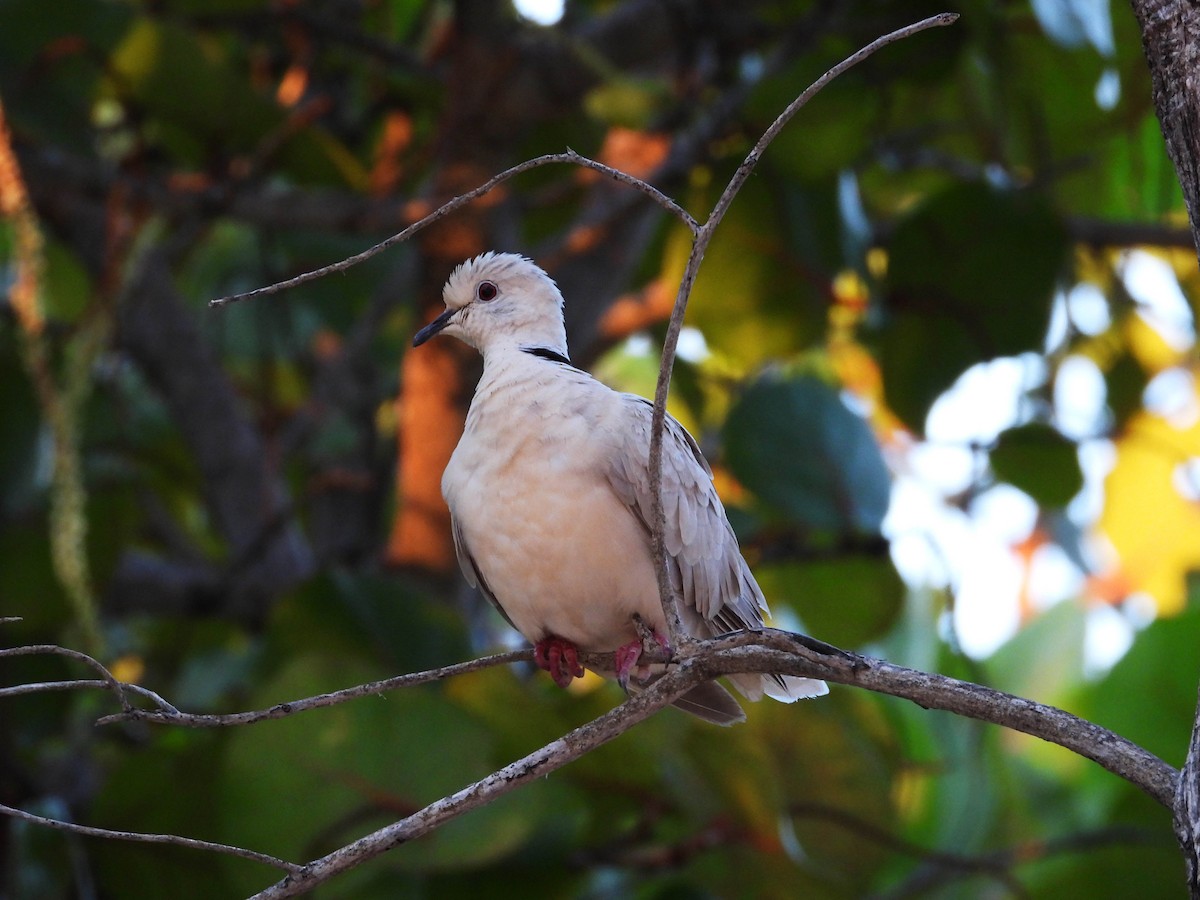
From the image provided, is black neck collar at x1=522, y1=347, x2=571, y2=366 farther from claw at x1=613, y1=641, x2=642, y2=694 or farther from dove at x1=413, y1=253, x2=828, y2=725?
claw at x1=613, y1=641, x2=642, y2=694

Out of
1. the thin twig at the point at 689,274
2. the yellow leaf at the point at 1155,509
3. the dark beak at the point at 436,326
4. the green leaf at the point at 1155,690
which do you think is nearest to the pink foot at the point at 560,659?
the dark beak at the point at 436,326

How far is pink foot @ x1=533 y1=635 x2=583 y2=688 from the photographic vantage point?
2.81m

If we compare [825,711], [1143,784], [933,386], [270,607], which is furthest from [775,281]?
[1143,784]

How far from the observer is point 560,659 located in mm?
2811

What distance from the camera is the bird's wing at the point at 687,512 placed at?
2.71 m

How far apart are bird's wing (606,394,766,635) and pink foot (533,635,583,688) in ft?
0.79

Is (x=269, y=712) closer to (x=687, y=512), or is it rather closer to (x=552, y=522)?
(x=552, y=522)

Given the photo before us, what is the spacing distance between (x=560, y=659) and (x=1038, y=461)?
2.60 meters

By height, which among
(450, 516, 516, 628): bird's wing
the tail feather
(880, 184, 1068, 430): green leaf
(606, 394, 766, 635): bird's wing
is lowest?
the tail feather

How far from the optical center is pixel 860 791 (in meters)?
3.95

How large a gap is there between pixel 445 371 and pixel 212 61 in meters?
1.13

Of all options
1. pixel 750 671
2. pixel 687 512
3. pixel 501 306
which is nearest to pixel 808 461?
pixel 501 306

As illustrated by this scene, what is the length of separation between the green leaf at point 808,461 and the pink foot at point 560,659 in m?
1.65

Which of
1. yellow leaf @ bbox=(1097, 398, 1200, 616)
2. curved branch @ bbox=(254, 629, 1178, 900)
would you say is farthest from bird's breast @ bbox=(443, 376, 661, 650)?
yellow leaf @ bbox=(1097, 398, 1200, 616)
